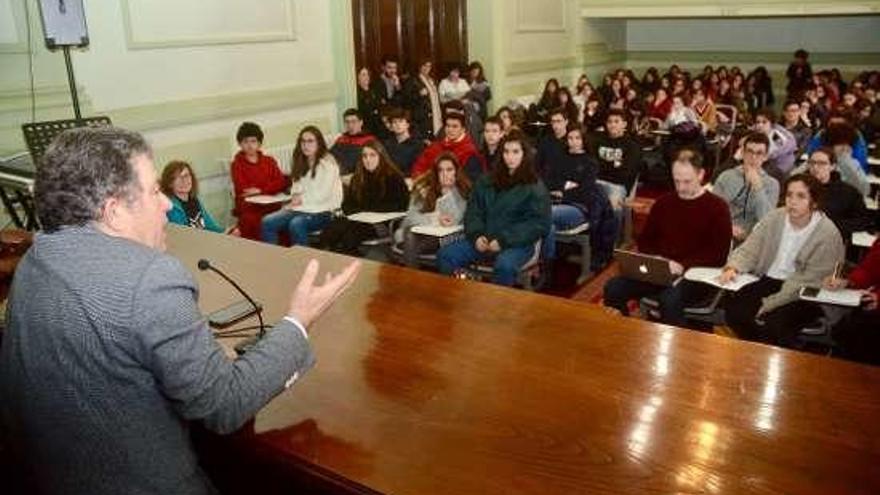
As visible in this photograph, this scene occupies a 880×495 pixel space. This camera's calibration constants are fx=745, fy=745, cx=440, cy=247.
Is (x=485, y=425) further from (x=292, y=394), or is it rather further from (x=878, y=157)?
(x=878, y=157)

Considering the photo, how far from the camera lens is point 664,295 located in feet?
12.3

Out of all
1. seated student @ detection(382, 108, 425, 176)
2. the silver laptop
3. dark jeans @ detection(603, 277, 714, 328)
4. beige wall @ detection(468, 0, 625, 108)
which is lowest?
dark jeans @ detection(603, 277, 714, 328)

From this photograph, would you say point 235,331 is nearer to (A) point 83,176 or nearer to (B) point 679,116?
(A) point 83,176

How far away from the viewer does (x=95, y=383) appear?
1.30 metres

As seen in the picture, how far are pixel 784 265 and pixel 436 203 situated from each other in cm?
215

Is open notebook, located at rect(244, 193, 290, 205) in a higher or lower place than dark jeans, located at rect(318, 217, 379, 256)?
higher

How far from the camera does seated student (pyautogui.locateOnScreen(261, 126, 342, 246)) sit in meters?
5.51

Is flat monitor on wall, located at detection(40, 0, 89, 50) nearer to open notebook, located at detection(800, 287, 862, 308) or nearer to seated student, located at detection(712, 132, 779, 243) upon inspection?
seated student, located at detection(712, 132, 779, 243)

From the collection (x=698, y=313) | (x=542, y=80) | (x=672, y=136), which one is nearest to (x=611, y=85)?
(x=542, y=80)

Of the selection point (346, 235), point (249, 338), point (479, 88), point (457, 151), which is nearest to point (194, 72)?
point (346, 235)

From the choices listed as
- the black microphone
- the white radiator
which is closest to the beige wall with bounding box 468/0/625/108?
the white radiator

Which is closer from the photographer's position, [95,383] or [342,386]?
[95,383]

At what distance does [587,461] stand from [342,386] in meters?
0.60

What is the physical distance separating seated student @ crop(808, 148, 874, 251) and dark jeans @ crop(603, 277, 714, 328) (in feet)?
4.01
